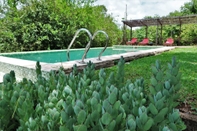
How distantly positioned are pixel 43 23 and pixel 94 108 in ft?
43.7

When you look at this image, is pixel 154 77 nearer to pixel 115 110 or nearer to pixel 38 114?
pixel 115 110

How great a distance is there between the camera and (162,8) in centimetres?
4144

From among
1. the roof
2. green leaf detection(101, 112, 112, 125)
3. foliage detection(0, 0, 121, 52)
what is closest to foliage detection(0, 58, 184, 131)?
green leaf detection(101, 112, 112, 125)

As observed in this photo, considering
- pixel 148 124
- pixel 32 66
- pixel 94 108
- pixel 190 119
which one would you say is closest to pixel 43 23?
pixel 32 66

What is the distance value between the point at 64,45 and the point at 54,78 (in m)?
13.4

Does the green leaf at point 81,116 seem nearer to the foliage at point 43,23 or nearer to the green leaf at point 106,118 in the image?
the green leaf at point 106,118

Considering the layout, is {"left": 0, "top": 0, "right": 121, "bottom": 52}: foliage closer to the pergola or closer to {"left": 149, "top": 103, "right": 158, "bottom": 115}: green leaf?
the pergola

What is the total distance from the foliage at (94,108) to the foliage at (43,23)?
444 inches

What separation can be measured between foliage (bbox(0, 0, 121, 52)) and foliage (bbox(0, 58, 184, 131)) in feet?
37.0

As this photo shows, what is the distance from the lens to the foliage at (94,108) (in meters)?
0.67

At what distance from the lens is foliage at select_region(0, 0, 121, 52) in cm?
1158

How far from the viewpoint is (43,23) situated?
42.9ft

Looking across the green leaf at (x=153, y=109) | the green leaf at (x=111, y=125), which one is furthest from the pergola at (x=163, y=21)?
the green leaf at (x=111, y=125)

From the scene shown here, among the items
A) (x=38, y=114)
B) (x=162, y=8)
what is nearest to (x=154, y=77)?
(x=38, y=114)
